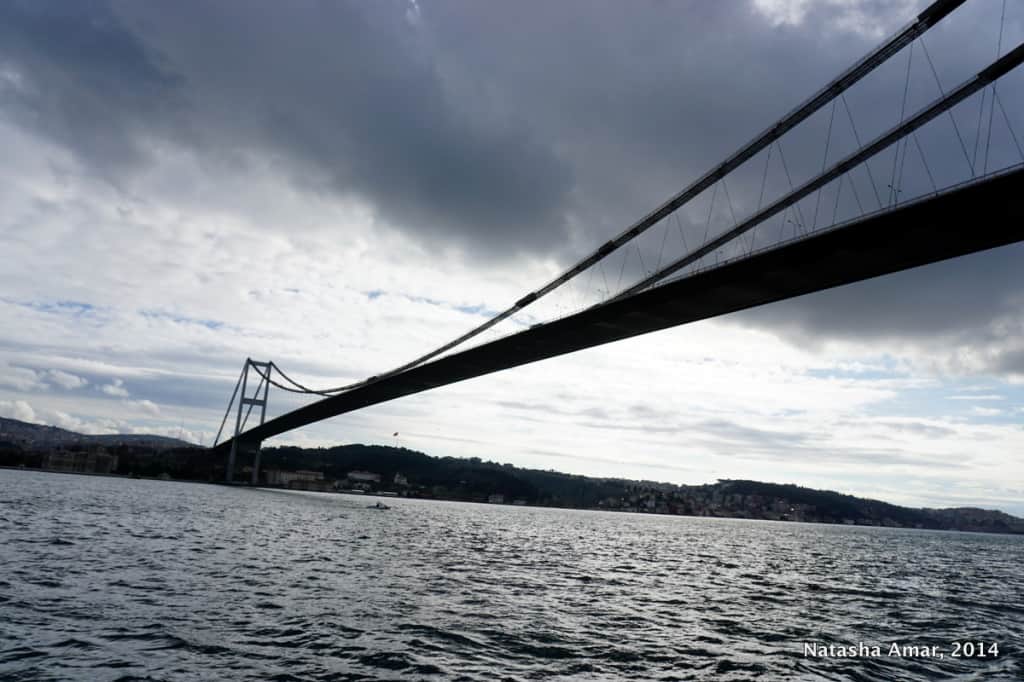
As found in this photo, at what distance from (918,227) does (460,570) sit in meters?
20.8

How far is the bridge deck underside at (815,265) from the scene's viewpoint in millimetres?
22016

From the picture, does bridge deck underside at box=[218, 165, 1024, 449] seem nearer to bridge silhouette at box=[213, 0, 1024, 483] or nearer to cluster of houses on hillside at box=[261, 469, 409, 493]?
bridge silhouette at box=[213, 0, 1024, 483]

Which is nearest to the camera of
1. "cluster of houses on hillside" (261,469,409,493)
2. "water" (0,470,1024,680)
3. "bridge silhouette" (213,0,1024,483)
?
"water" (0,470,1024,680)

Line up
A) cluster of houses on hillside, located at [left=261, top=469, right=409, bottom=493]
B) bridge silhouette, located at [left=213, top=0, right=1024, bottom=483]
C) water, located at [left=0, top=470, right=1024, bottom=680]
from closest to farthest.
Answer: water, located at [left=0, top=470, right=1024, bottom=680] → bridge silhouette, located at [left=213, top=0, right=1024, bottom=483] → cluster of houses on hillside, located at [left=261, top=469, right=409, bottom=493]

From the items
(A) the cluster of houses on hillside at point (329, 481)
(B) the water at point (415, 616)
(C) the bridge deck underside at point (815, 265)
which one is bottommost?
(A) the cluster of houses on hillside at point (329, 481)

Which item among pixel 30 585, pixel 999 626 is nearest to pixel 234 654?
pixel 30 585

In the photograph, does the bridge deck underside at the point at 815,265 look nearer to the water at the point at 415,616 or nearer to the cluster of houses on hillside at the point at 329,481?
the water at the point at 415,616

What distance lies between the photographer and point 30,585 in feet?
45.2

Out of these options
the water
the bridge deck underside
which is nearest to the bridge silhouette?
the bridge deck underside

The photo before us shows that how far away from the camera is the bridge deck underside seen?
22.0 meters

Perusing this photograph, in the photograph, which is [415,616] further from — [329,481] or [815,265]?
[329,481]

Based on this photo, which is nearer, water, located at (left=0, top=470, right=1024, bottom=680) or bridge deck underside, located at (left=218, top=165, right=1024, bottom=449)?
Result: water, located at (left=0, top=470, right=1024, bottom=680)

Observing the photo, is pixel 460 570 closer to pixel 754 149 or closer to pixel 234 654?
pixel 234 654

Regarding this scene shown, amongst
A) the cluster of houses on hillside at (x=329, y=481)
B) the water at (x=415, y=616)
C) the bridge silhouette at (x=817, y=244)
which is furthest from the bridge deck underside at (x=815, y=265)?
the cluster of houses on hillside at (x=329, y=481)
